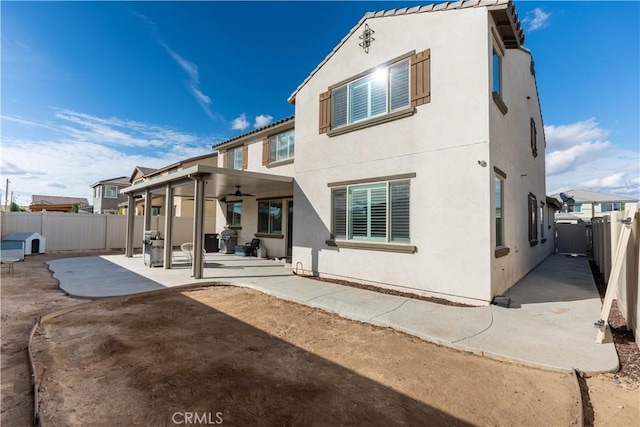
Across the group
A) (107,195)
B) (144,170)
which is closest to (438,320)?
(144,170)

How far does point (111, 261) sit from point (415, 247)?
12.4m

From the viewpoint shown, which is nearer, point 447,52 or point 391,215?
point 447,52

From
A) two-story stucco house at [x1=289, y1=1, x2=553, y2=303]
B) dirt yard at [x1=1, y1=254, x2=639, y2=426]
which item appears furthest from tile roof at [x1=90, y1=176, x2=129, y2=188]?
dirt yard at [x1=1, y1=254, x2=639, y2=426]

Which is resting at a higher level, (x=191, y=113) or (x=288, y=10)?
(x=288, y=10)

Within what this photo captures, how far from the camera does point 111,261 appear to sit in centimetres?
1230

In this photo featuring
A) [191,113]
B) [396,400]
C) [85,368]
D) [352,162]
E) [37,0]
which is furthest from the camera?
[191,113]

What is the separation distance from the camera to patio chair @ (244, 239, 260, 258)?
13.9 m

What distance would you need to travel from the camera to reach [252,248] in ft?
46.0

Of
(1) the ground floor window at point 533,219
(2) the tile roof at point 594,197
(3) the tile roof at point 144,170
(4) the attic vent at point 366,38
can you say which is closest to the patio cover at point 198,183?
(4) the attic vent at point 366,38

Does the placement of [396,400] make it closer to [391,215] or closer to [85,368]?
[85,368]

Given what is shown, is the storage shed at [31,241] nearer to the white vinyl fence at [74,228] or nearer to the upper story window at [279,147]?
the white vinyl fence at [74,228]

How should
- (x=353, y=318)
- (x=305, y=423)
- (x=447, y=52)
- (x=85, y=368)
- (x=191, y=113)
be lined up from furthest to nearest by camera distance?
(x=191, y=113) → (x=447, y=52) → (x=353, y=318) → (x=85, y=368) → (x=305, y=423)

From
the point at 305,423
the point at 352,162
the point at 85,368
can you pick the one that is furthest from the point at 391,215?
the point at 85,368

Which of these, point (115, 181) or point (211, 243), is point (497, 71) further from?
point (115, 181)
